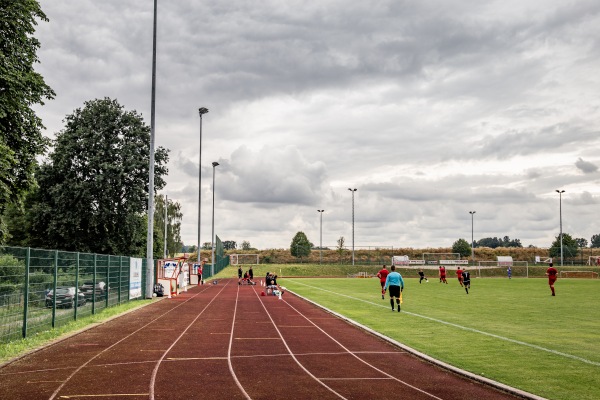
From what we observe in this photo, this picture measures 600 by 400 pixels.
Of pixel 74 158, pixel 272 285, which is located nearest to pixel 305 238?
pixel 74 158

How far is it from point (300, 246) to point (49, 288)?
337ft

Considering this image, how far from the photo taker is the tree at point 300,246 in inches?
4646

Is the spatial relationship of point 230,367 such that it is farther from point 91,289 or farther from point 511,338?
point 91,289

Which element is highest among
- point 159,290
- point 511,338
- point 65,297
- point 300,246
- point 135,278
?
point 300,246

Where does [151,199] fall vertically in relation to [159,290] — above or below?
above

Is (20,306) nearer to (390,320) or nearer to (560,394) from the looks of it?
(390,320)

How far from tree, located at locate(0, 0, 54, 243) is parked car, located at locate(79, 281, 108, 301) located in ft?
15.6

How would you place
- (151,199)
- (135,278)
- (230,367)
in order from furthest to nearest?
(151,199), (135,278), (230,367)

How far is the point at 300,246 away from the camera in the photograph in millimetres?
119375

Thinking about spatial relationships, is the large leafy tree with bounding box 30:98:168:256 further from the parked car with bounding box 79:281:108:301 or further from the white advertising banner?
the parked car with bounding box 79:281:108:301

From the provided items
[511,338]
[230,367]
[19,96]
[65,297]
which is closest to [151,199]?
[19,96]

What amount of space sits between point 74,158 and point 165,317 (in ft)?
102

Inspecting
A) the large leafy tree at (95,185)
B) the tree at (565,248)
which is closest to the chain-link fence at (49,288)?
the large leafy tree at (95,185)

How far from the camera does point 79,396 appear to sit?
28.7ft
